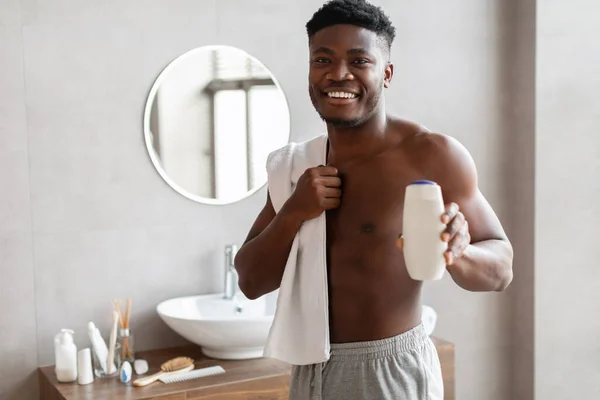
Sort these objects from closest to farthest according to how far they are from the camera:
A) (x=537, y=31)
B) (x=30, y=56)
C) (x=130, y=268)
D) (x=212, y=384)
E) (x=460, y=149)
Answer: (x=460, y=149) → (x=212, y=384) → (x=30, y=56) → (x=130, y=268) → (x=537, y=31)

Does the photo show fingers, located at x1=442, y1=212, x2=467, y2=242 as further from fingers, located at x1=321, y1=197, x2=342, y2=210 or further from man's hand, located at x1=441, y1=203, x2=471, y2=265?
fingers, located at x1=321, y1=197, x2=342, y2=210

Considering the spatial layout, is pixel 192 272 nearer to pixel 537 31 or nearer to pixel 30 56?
pixel 30 56

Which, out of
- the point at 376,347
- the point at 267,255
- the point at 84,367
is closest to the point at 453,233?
the point at 376,347

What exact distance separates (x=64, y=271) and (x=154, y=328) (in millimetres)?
384

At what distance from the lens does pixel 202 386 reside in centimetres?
227

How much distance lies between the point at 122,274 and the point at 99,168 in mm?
382

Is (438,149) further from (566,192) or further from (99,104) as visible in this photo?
(566,192)

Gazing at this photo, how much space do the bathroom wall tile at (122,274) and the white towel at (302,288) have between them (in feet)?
3.60

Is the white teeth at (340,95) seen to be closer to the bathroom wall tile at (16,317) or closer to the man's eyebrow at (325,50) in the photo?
the man's eyebrow at (325,50)

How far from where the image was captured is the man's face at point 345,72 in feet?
4.81

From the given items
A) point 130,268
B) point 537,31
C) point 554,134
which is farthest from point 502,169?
point 130,268

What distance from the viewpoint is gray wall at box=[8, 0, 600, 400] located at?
2.47 m

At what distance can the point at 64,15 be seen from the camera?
2.48 meters

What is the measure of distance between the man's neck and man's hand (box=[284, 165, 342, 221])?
2.7 inches
